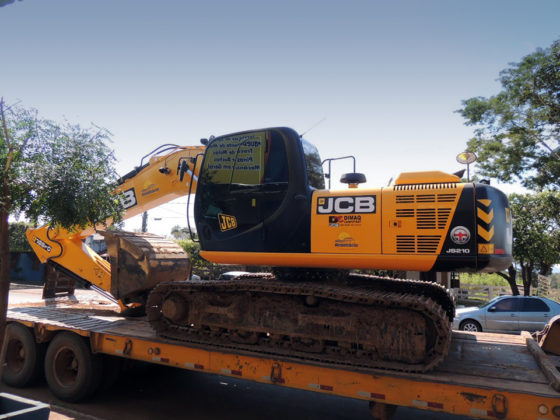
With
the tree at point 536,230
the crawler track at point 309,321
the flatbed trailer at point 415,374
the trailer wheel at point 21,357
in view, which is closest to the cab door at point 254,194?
the crawler track at point 309,321

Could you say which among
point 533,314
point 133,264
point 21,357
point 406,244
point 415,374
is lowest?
point 21,357

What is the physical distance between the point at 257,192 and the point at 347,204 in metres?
1.19

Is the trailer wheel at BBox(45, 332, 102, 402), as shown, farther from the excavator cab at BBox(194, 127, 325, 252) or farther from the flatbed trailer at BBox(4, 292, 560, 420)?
the excavator cab at BBox(194, 127, 325, 252)

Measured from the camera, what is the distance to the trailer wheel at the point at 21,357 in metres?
6.58

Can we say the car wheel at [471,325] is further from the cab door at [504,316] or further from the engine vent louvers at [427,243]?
the engine vent louvers at [427,243]

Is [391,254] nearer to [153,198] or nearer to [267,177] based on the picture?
[267,177]

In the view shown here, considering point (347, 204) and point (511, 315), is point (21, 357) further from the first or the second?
point (511, 315)

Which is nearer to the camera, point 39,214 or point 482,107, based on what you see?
point 39,214

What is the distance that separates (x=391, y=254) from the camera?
14.9 ft

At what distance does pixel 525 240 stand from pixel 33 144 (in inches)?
725

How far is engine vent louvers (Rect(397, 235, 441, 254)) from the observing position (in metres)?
4.42

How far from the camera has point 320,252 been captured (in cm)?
484

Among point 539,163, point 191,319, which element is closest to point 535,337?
point 191,319

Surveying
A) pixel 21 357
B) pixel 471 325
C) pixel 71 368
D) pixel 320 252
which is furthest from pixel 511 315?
pixel 21 357
